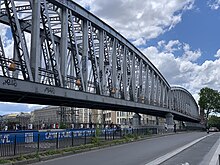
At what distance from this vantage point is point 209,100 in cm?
14500

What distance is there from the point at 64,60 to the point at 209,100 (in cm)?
12231

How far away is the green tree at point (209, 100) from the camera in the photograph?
14425 cm

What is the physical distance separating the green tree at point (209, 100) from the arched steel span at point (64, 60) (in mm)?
90726

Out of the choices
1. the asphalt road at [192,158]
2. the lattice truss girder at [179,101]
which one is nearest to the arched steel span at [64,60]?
the asphalt road at [192,158]

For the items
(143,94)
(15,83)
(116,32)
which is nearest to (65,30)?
(15,83)

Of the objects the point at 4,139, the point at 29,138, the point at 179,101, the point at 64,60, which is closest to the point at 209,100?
the point at 179,101

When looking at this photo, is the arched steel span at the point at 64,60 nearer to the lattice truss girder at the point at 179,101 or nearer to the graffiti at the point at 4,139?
the graffiti at the point at 4,139

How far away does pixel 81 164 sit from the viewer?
15906mm

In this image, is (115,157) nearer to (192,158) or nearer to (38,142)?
(192,158)

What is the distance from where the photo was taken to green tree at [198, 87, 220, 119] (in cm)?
14425

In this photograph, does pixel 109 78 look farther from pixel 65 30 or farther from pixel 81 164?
pixel 81 164

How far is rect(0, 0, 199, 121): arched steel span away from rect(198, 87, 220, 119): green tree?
298 feet

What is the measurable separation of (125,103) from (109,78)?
13.2ft

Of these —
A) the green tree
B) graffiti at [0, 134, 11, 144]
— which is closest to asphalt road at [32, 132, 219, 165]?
graffiti at [0, 134, 11, 144]
